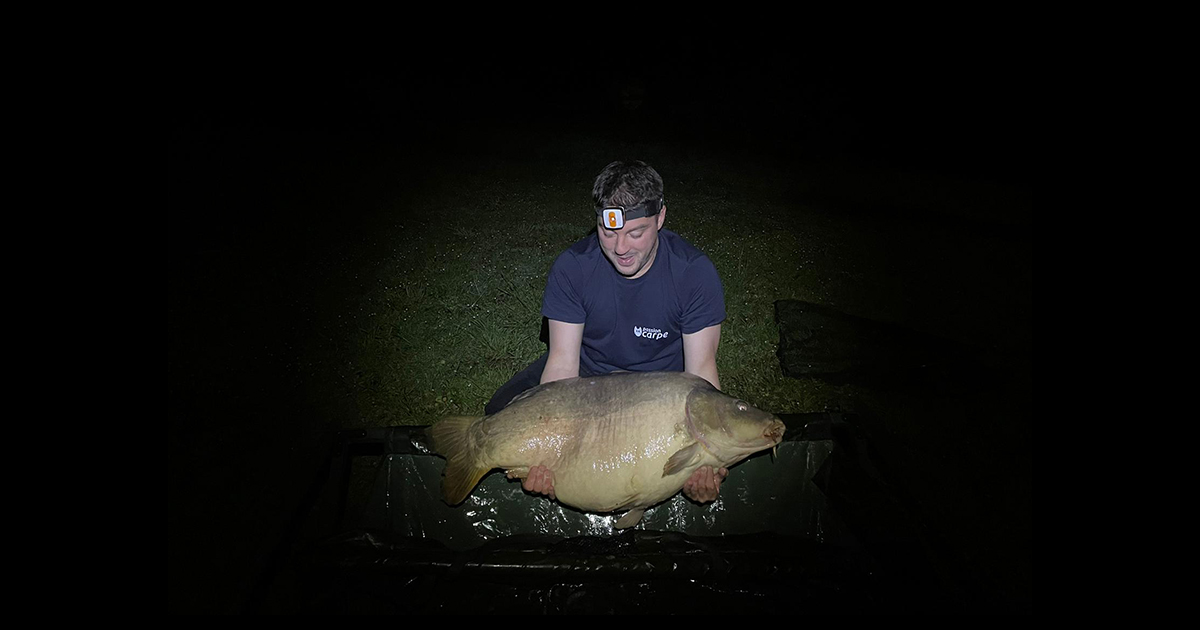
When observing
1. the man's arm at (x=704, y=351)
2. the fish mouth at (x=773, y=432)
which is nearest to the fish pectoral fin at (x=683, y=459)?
the fish mouth at (x=773, y=432)

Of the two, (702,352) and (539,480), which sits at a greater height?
(702,352)

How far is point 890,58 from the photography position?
29.2 feet

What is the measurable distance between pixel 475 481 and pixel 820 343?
293cm

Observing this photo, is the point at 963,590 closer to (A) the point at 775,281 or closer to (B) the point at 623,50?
(A) the point at 775,281

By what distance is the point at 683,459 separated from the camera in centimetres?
182

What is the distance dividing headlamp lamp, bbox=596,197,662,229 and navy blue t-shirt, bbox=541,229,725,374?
33 cm

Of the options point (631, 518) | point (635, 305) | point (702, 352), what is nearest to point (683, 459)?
point (631, 518)

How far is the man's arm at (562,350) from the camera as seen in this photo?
93.2 inches

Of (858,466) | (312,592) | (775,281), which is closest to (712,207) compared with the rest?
(775,281)

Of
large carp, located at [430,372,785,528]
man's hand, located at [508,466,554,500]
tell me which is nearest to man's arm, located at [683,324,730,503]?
large carp, located at [430,372,785,528]

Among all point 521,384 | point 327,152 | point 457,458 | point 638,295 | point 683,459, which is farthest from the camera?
point 327,152

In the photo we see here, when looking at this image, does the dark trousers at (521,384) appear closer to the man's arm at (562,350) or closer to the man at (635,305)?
the man at (635,305)

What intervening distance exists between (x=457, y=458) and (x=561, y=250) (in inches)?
122

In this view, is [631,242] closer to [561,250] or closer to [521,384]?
[521,384]
